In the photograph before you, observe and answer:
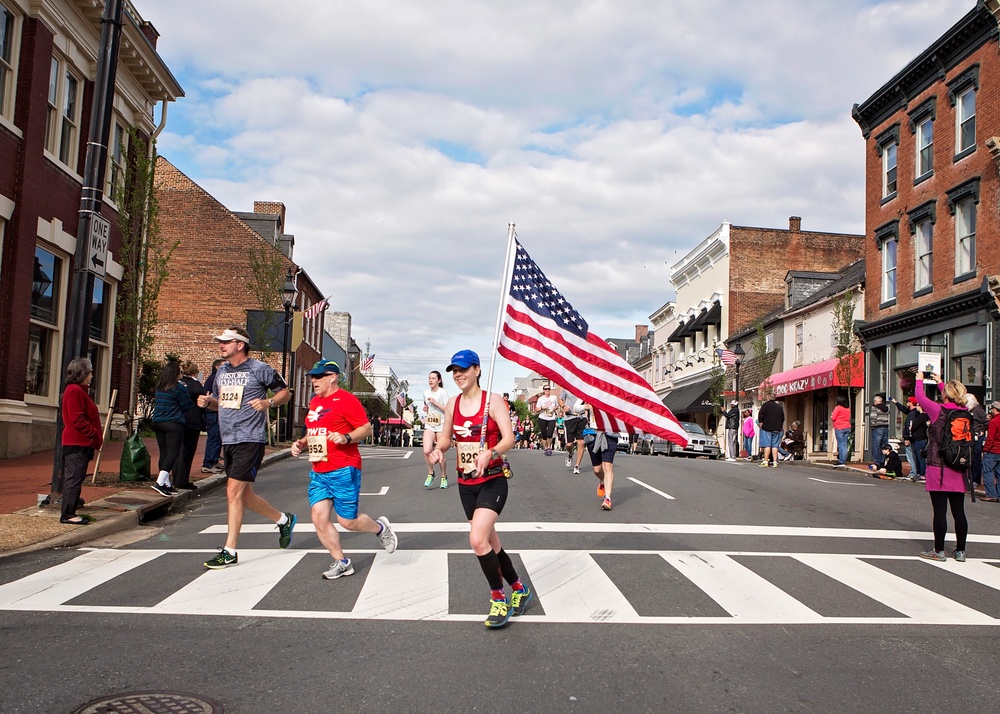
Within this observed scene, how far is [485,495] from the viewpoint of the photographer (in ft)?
19.3

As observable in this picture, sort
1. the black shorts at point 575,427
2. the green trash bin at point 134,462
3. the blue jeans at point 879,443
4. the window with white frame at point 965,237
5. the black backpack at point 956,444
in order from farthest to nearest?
the window with white frame at point 965,237 → the blue jeans at point 879,443 → the black shorts at point 575,427 → the green trash bin at point 134,462 → the black backpack at point 956,444

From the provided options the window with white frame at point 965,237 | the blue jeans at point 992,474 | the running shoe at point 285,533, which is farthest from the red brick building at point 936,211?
the running shoe at point 285,533

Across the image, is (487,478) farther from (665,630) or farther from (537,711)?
(537,711)

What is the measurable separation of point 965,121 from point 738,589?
22034 mm

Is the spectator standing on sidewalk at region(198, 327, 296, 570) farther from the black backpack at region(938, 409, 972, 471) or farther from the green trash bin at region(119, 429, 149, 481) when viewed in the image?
the black backpack at region(938, 409, 972, 471)

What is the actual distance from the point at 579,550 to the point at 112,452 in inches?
491

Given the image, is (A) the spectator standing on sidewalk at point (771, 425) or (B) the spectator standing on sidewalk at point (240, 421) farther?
(A) the spectator standing on sidewalk at point (771, 425)

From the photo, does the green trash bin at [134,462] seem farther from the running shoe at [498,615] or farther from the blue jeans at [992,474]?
the blue jeans at [992,474]

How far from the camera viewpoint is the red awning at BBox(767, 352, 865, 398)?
2841 centimetres

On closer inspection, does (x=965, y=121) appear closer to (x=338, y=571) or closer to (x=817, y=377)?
(x=817, y=377)

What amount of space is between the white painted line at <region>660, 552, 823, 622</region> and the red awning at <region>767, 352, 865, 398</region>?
1999cm

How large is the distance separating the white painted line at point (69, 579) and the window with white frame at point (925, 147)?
2492cm

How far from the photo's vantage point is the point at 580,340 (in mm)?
7578

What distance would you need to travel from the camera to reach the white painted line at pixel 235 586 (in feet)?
20.3
